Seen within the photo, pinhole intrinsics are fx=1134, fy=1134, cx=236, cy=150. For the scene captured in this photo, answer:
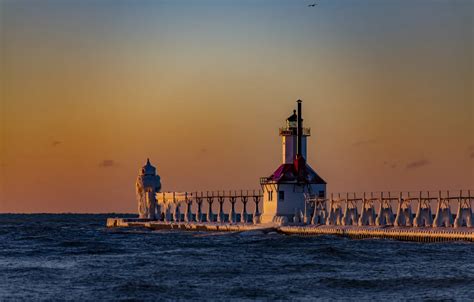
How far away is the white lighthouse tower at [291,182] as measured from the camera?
110 metres

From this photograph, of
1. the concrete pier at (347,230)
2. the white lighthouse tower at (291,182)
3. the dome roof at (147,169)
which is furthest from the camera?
the dome roof at (147,169)

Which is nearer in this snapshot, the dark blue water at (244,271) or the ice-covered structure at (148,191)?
the dark blue water at (244,271)

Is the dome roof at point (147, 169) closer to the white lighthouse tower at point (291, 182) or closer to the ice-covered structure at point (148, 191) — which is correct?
the ice-covered structure at point (148, 191)

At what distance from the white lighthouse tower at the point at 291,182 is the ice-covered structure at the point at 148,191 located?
26.6 metres

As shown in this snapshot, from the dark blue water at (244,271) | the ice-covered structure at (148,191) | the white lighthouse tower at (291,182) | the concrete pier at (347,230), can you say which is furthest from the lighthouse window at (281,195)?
the ice-covered structure at (148,191)

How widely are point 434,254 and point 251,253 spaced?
13.1 meters

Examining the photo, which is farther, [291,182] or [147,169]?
[147,169]

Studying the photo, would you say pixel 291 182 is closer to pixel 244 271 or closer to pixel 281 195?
pixel 281 195

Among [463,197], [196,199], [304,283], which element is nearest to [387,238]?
[463,197]

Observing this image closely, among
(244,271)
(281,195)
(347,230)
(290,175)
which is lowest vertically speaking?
(244,271)

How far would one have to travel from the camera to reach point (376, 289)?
52.5 metres

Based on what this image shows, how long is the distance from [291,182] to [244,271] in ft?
156

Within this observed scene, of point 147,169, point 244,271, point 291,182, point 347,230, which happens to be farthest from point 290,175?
point 244,271

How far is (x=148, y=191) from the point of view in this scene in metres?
138
